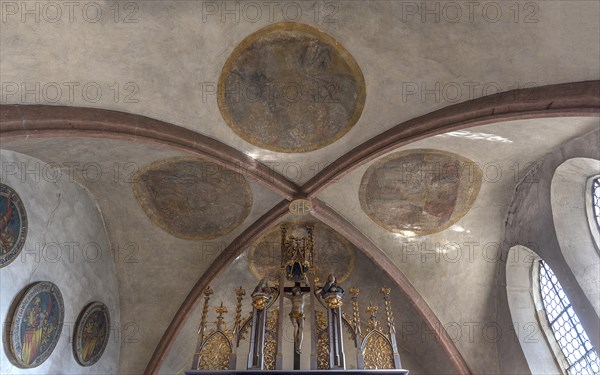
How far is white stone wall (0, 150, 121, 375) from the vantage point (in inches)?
341

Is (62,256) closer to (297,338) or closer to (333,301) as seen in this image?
(297,338)

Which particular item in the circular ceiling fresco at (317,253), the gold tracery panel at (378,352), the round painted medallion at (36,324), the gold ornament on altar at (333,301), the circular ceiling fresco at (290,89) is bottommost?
the gold tracery panel at (378,352)

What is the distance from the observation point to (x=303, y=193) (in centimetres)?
1063

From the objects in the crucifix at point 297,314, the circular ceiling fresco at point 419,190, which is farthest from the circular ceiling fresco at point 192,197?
the circular ceiling fresco at point 419,190

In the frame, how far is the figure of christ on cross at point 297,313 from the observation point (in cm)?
917

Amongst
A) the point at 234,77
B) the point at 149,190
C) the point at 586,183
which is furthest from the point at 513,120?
the point at 149,190

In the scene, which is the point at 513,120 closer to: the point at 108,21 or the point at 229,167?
the point at 229,167

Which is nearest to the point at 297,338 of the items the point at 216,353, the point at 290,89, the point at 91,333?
the point at 216,353

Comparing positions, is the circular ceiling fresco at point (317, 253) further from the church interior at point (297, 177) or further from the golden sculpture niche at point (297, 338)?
the golden sculpture niche at point (297, 338)

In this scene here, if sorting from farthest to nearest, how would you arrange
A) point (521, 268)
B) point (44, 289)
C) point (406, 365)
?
point (406, 365), point (521, 268), point (44, 289)

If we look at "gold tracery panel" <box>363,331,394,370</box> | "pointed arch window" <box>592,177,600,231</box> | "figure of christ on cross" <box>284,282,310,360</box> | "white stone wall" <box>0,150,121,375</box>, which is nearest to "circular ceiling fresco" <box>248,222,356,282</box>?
"figure of christ on cross" <box>284,282,310,360</box>

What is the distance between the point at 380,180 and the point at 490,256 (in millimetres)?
2984

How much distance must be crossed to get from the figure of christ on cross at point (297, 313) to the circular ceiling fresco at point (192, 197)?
2.19 metres

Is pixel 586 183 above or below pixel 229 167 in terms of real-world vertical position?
below
